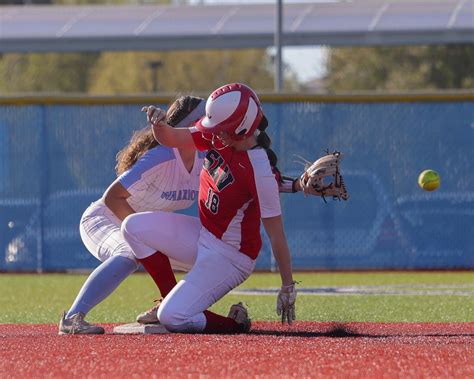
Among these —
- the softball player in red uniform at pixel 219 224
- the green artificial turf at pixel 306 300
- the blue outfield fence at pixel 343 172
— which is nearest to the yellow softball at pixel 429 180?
the green artificial turf at pixel 306 300

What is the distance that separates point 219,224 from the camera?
7422mm

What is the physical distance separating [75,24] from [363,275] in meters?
10.1

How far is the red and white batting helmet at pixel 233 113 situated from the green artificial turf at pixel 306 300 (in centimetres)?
199

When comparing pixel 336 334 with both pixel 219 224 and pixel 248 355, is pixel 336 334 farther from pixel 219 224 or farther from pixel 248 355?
pixel 248 355

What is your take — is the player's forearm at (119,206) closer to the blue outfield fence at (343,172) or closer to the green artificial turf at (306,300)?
the green artificial turf at (306,300)

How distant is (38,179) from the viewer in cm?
1541

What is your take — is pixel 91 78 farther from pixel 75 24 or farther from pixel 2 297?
pixel 2 297

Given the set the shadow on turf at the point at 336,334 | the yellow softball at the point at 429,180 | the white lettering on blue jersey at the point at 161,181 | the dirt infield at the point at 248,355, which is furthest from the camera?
the yellow softball at the point at 429,180

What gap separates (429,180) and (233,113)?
6810 mm

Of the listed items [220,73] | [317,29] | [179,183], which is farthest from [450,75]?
[179,183]

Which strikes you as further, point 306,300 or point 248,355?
point 306,300

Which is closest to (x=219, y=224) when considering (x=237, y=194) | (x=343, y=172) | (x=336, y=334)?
(x=237, y=194)

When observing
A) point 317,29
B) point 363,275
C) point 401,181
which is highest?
point 317,29

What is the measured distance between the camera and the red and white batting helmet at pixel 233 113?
7.20 metres
